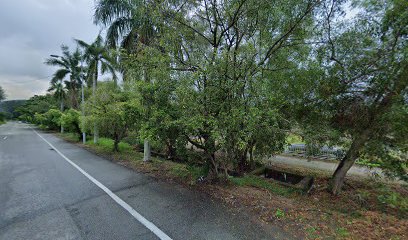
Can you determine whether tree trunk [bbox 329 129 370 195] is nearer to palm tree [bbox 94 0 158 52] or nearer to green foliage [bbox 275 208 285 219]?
green foliage [bbox 275 208 285 219]

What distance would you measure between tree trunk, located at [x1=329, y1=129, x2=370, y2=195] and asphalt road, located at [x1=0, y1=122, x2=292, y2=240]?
3.15 metres

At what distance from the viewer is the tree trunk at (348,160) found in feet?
15.0

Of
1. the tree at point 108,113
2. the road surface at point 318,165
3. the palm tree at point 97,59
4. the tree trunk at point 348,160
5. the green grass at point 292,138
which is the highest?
the palm tree at point 97,59

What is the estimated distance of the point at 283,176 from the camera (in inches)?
302

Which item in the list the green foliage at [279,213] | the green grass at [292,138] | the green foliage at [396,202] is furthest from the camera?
the green grass at [292,138]

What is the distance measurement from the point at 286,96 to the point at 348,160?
2.38 meters

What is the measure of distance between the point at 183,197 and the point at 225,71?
2.89m

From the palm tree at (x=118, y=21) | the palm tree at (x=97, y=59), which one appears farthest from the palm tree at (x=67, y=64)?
the palm tree at (x=118, y=21)

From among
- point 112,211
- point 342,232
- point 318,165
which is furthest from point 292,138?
point 318,165

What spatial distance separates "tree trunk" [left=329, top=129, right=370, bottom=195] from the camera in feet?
15.0

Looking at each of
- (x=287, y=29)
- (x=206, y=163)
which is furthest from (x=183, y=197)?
(x=287, y=29)

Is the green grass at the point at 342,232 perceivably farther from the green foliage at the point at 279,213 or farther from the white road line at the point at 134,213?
the white road line at the point at 134,213

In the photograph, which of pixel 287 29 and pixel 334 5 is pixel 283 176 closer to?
pixel 287 29

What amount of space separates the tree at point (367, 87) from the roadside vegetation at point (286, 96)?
0.02 metres
